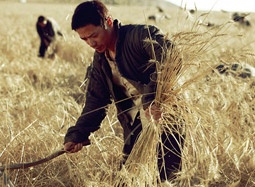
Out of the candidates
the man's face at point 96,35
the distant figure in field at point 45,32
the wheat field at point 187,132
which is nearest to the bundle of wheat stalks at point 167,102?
Result: the wheat field at point 187,132

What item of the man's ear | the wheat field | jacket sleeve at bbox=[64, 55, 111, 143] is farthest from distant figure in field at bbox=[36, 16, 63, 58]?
the man's ear

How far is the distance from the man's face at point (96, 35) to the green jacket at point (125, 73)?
81 millimetres

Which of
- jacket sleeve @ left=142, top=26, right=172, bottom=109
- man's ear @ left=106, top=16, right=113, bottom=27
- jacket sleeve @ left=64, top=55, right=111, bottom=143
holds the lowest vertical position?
jacket sleeve @ left=64, top=55, right=111, bottom=143

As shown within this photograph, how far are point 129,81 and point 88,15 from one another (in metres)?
0.41

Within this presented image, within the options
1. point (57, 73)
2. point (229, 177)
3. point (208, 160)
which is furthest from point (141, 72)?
point (57, 73)

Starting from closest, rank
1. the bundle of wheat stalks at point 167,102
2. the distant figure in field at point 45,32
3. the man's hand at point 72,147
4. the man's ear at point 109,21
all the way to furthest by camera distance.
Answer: the bundle of wheat stalks at point 167,102, the man's ear at point 109,21, the man's hand at point 72,147, the distant figure in field at point 45,32

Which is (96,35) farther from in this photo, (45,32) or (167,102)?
(45,32)

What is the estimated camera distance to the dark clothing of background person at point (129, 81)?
2160mm

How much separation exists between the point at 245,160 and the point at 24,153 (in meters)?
1.31

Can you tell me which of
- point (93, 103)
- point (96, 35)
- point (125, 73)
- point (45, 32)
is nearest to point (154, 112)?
point (125, 73)

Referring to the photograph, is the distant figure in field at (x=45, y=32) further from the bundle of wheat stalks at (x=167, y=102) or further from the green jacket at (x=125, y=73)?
the bundle of wheat stalks at (x=167, y=102)

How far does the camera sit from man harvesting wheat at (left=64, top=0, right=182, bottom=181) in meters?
2.16

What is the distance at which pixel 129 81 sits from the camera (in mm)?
2354

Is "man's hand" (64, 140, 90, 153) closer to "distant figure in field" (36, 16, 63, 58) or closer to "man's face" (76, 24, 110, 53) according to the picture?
"man's face" (76, 24, 110, 53)
